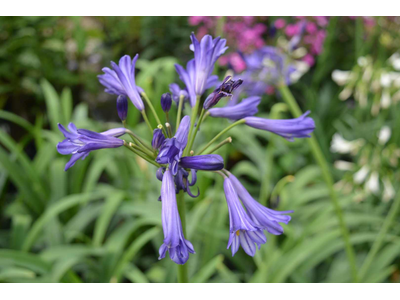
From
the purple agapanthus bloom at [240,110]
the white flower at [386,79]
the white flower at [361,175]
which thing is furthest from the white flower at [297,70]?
the purple agapanthus bloom at [240,110]

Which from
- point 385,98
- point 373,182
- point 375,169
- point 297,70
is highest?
point 297,70

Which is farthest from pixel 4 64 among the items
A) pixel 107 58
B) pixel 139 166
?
pixel 139 166

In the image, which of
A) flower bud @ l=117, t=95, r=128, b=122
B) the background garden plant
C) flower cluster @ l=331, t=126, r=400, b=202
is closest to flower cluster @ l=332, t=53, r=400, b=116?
the background garden plant

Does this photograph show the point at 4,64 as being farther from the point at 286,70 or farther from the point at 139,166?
the point at 286,70

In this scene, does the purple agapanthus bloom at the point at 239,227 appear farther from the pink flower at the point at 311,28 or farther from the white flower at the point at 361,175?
the pink flower at the point at 311,28

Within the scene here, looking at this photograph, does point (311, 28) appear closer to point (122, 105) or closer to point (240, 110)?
point (240, 110)

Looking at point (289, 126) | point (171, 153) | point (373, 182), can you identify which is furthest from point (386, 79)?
point (171, 153)

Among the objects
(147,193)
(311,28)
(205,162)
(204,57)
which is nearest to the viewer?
(205,162)
